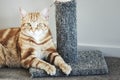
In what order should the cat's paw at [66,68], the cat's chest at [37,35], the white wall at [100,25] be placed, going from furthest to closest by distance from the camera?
the white wall at [100,25]
the cat's chest at [37,35]
the cat's paw at [66,68]

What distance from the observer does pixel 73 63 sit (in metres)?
1.86

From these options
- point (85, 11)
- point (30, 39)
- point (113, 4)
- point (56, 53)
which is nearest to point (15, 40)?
point (30, 39)

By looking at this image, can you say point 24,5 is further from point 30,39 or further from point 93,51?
point 93,51

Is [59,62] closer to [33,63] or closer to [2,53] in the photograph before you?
[33,63]

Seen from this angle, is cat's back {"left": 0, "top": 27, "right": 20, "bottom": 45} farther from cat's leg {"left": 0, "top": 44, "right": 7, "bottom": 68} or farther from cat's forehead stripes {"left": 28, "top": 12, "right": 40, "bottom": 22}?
cat's forehead stripes {"left": 28, "top": 12, "right": 40, "bottom": 22}

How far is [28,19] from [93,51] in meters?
0.61

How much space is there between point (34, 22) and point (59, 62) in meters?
0.34

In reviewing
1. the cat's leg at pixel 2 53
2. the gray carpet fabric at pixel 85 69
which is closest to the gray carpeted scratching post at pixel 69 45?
the gray carpet fabric at pixel 85 69

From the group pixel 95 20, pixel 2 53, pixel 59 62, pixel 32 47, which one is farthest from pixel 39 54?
pixel 95 20

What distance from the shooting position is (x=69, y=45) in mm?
1807

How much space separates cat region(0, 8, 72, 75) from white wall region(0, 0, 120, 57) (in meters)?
0.34

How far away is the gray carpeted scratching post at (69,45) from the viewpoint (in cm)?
175

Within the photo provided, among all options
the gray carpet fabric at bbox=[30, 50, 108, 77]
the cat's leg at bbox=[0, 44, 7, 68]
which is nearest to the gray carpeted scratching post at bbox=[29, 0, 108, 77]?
the gray carpet fabric at bbox=[30, 50, 108, 77]

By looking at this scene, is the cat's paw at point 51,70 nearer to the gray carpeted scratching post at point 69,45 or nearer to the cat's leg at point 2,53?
the gray carpeted scratching post at point 69,45
